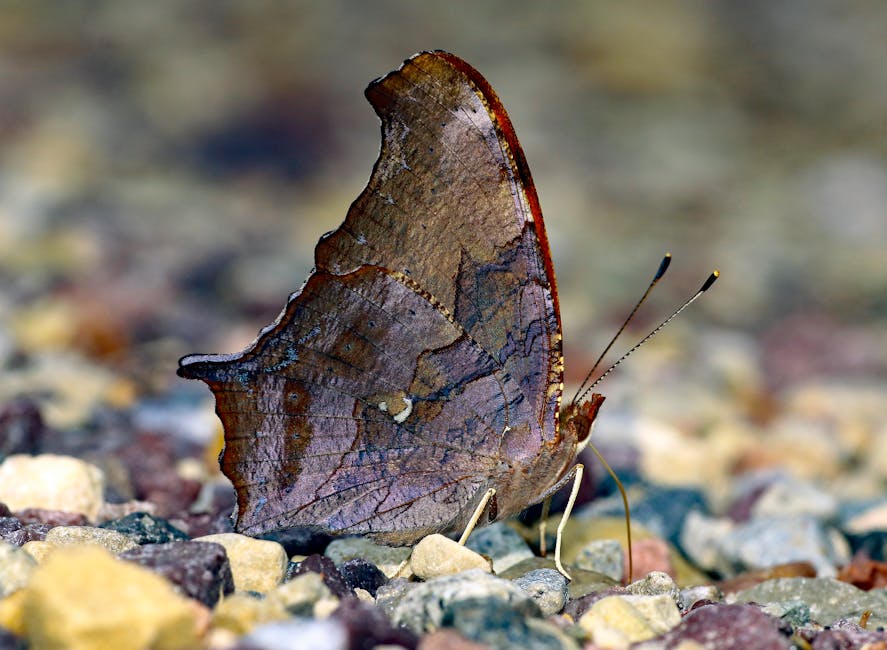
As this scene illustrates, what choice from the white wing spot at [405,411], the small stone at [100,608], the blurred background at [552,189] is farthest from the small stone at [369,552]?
the blurred background at [552,189]

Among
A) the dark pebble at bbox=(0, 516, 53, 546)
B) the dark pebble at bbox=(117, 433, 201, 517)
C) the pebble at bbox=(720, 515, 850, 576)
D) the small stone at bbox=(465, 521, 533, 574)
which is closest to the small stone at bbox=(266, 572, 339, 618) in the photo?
the dark pebble at bbox=(0, 516, 53, 546)

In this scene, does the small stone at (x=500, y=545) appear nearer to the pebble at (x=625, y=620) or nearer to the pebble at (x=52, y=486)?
the pebble at (x=625, y=620)

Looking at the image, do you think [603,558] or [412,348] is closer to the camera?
[412,348]

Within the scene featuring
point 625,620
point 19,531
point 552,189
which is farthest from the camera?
point 552,189

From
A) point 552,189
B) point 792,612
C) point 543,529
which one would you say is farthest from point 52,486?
point 552,189

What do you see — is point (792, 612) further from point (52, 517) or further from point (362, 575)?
point (52, 517)

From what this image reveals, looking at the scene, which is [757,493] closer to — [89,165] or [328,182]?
[328,182]

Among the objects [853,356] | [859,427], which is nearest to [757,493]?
[859,427]
